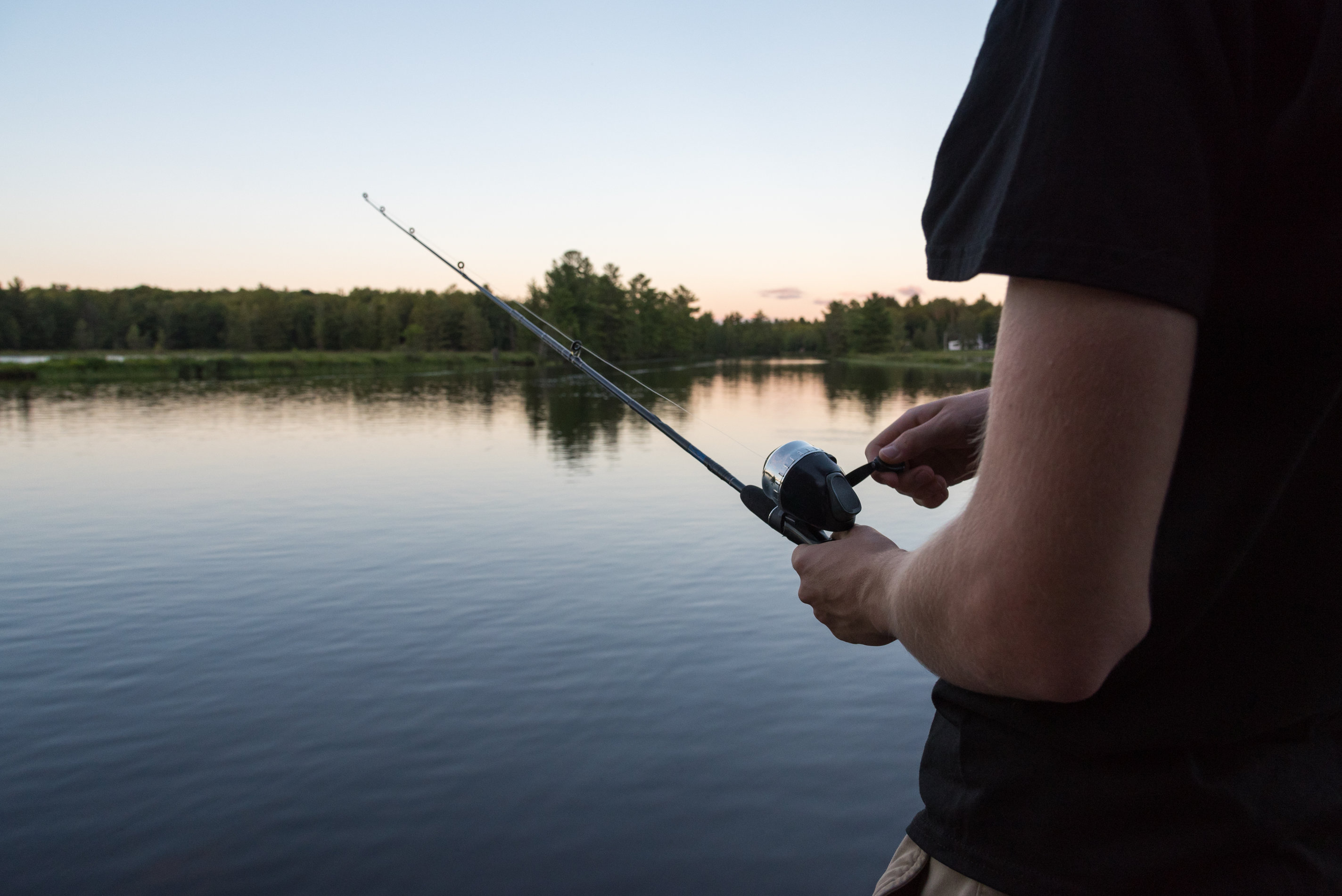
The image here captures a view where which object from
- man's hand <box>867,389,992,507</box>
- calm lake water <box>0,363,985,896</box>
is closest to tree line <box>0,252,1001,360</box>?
calm lake water <box>0,363,985,896</box>

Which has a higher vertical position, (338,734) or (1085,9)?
(1085,9)

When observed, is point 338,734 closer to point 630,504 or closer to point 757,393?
point 630,504

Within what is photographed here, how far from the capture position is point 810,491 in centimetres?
144

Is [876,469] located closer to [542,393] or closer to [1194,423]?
[1194,423]

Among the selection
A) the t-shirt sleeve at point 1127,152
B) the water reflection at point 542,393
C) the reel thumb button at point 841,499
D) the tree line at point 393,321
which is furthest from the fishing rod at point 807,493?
the tree line at point 393,321

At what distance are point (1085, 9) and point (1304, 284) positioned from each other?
31cm

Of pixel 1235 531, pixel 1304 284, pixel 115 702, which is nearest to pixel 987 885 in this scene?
pixel 1235 531

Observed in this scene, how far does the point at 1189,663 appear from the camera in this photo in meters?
0.93

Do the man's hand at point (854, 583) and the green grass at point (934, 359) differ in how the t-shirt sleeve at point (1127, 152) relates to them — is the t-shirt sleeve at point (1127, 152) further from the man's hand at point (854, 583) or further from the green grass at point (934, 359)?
the green grass at point (934, 359)

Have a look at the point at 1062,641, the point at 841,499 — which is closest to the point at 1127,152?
the point at 1062,641

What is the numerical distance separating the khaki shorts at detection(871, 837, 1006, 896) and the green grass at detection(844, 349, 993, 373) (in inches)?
2656

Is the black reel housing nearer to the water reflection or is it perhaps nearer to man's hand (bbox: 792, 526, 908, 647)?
man's hand (bbox: 792, 526, 908, 647)

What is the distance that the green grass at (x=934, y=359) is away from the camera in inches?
3098

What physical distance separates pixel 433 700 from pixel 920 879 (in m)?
6.61
